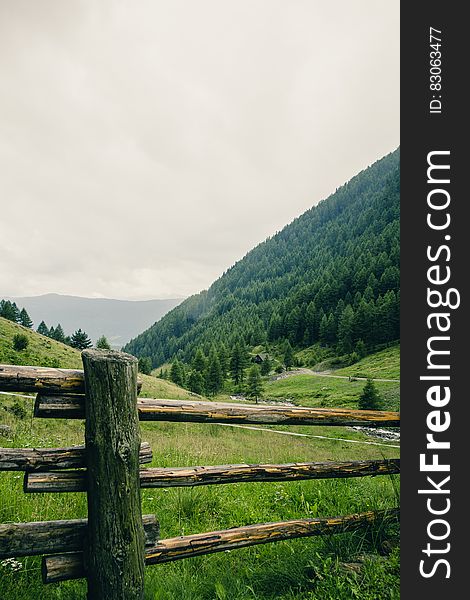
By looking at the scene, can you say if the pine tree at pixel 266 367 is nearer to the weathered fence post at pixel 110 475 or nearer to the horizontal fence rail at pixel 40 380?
the weathered fence post at pixel 110 475

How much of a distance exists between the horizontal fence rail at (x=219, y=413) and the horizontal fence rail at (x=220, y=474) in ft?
1.39

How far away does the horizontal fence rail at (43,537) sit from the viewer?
2.73 metres

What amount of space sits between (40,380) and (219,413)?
146 cm

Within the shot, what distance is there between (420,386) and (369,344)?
10225 cm

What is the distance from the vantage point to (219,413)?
3363 millimetres

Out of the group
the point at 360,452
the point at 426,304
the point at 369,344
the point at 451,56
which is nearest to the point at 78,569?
the point at 426,304

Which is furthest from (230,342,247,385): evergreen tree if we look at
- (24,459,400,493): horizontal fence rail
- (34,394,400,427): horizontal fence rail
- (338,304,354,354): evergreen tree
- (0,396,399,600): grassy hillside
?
(34,394,400,427): horizontal fence rail

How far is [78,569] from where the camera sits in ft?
9.57

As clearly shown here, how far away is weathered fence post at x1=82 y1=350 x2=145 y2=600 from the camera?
2.76 meters

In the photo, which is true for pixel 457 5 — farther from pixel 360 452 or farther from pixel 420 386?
pixel 360 452

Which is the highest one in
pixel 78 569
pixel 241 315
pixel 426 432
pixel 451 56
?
pixel 241 315

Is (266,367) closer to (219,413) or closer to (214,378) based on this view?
(214,378)

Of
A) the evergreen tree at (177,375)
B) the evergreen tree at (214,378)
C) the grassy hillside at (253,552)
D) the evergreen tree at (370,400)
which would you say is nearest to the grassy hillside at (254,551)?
the grassy hillside at (253,552)

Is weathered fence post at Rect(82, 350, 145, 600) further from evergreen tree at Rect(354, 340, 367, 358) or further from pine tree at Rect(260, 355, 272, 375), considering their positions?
pine tree at Rect(260, 355, 272, 375)
